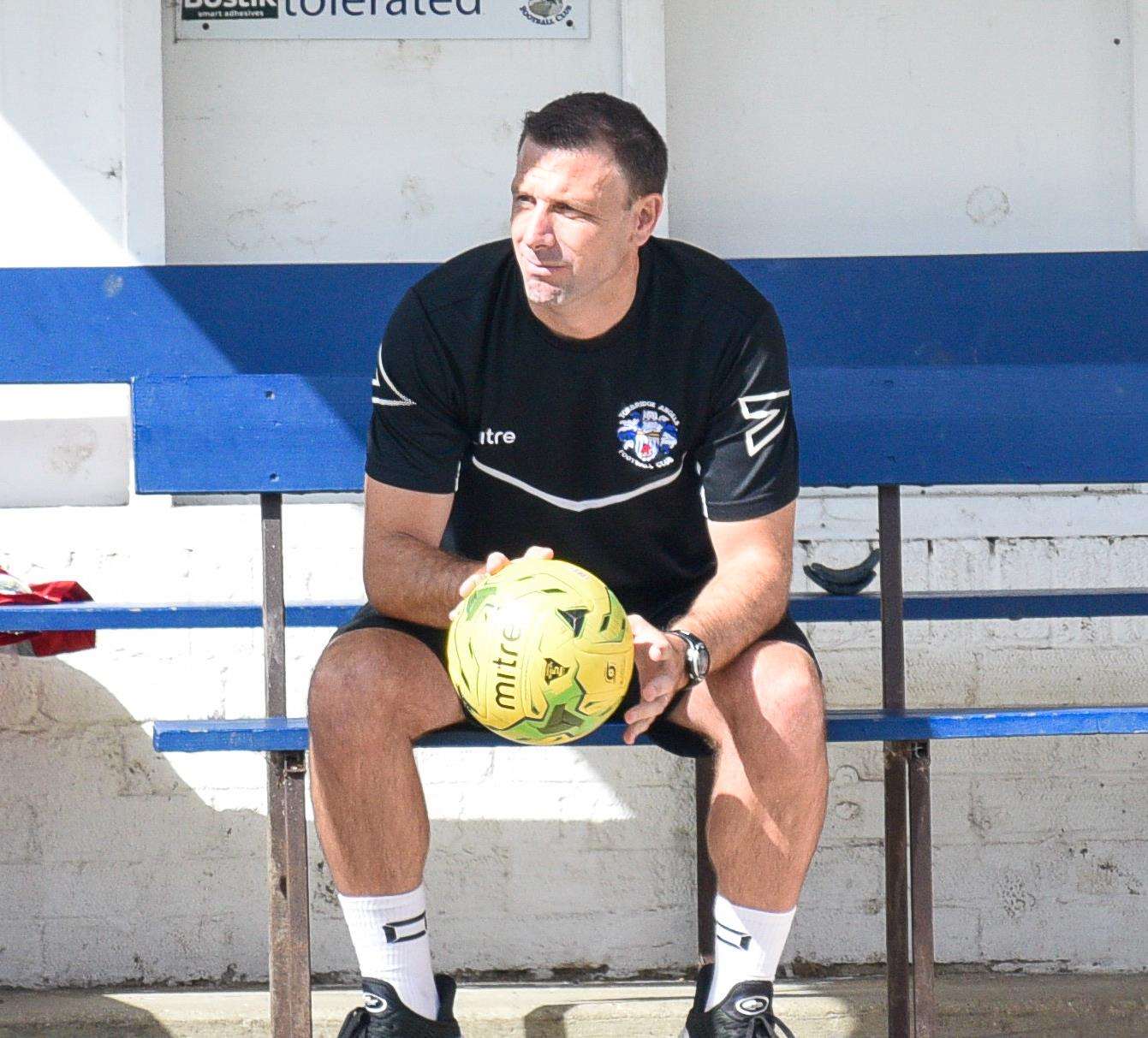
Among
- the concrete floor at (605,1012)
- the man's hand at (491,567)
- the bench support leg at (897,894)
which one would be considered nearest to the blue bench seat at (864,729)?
the bench support leg at (897,894)

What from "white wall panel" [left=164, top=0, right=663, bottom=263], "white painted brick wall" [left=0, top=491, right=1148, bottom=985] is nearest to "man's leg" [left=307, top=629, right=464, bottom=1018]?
"white painted brick wall" [left=0, top=491, right=1148, bottom=985]

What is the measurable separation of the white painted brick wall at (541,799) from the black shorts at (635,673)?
1215 millimetres

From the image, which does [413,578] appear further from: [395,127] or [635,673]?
[395,127]

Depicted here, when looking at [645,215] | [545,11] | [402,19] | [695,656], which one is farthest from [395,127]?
[695,656]

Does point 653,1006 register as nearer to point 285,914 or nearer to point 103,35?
point 285,914

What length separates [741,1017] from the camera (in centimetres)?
252

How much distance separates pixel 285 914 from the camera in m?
2.76

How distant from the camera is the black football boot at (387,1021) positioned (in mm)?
2490

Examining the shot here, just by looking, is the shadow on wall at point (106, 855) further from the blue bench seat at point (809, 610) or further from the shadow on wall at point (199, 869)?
the blue bench seat at point (809, 610)

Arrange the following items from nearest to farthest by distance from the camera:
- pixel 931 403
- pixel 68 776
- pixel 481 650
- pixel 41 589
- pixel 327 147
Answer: pixel 481 650 < pixel 931 403 < pixel 41 589 < pixel 68 776 < pixel 327 147

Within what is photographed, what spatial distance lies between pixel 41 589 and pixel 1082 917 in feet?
8.35

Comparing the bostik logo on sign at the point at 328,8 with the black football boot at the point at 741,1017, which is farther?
the bostik logo on sign at the point at 328,8

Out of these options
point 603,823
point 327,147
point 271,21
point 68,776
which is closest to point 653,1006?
point 603,823

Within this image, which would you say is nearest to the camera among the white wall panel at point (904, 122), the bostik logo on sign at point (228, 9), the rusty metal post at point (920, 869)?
the rusty metal post at point (920, 869)
